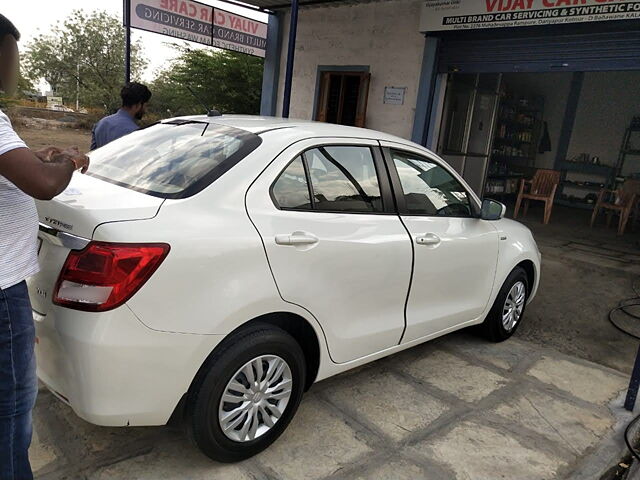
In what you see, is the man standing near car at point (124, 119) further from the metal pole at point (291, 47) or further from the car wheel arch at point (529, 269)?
the car wheel arch at point (529, 269)

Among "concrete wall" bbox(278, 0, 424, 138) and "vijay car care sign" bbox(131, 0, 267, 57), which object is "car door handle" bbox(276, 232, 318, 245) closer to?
"concrete wall" bbox(278, 0, 424, 138)

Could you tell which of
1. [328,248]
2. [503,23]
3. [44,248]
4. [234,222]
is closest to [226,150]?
[234,222]

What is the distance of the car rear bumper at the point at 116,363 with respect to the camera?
196cm

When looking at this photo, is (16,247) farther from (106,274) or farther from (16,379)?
(16,379)

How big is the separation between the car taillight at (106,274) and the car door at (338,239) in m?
0.55

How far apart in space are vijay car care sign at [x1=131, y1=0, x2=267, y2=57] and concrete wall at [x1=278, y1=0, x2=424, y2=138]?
893mm

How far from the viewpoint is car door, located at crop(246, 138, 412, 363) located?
242 cm

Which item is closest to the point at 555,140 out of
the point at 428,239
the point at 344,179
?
the point at 428,239

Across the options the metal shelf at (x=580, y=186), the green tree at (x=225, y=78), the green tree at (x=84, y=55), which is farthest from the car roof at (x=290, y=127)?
the green tree at (x=84, y=55)

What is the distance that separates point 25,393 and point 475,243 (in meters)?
2.82

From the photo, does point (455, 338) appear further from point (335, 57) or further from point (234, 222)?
point (335, 57)

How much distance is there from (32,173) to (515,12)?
6870 millimetres

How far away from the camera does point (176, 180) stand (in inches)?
93.4

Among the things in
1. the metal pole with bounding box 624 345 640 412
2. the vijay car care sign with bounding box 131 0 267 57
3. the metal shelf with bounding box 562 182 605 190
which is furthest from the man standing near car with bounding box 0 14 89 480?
the metal shelf with bounding box 562 182 605 190
